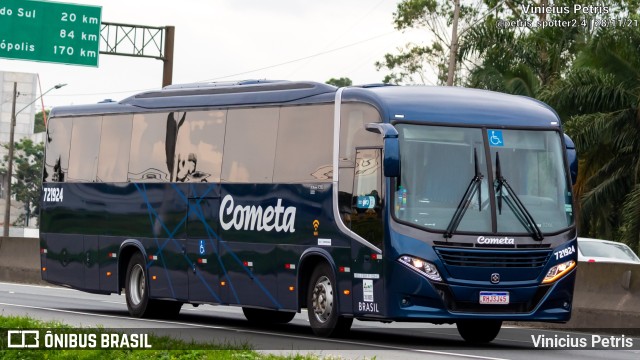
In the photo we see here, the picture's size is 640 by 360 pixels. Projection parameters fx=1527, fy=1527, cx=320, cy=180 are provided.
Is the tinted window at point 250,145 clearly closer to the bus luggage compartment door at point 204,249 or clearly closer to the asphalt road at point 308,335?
the bus luggage compartment door at point 204,249

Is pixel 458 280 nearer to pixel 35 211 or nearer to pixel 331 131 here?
pixel 331 131

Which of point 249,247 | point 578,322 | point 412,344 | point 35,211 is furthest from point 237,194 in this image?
point 35,211

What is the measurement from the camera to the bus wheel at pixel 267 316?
75.7ft

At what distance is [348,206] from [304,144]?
5.03 feet

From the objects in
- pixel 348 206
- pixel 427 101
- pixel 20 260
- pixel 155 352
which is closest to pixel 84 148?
pixel 348 206

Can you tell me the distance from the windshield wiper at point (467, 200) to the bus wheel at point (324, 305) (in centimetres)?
189

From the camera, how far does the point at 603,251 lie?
1141 inches

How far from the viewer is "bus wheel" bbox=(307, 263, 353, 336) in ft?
62.3

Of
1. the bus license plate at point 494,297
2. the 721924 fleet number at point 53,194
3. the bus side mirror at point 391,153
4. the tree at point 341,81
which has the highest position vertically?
the tree at point 341,81

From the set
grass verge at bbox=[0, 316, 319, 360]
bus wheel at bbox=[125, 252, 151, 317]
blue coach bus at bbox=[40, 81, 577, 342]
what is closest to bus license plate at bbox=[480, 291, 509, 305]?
blue coach bus at bbox=[40, 81, 577, 342]

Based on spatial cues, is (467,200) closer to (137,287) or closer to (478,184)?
(478,184)

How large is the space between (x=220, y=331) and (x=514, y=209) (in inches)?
181

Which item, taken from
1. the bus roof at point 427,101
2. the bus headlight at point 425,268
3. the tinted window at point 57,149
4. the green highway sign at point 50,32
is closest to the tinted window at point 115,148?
the tinted window at point 57,149

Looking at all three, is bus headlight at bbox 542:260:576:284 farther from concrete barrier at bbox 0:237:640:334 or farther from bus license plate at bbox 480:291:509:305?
concrete barrier at bbox 0:237:640:334
